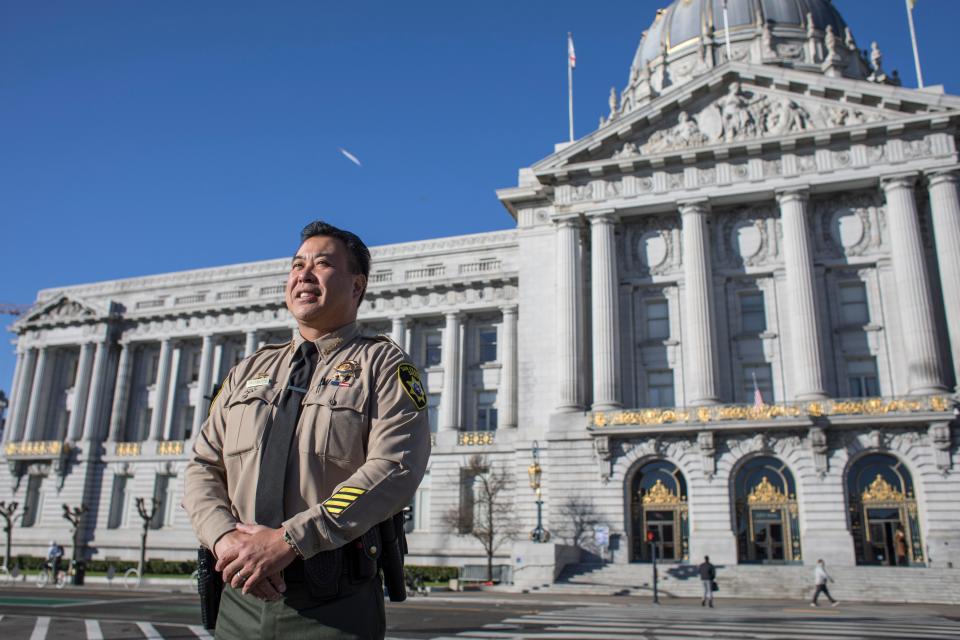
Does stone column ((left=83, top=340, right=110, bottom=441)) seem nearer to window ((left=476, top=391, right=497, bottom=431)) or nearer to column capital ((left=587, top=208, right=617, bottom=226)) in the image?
window ((left=476, top=391, right=497, bottom=431))

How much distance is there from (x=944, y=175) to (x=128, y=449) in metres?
52.5

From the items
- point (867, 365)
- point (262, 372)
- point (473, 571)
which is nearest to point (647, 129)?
point (867, 365)

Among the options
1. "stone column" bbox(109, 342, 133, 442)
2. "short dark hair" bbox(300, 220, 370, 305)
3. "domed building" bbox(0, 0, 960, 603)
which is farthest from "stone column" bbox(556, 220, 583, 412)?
"short dark hair" bbox(300, 220, 370, 305)

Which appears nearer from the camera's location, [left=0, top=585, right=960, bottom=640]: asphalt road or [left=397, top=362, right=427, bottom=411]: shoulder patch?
[left=397, top=362, right=427, bottom=411]: shoulder patch

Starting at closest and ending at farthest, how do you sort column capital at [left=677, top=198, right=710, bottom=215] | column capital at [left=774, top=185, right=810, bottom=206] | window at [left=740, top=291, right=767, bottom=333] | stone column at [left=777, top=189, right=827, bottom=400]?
stone column at [left=777, top=189, right=827, bottom=400]
column capital at [left=774, top=185, right=810, bottom=206]
window at [left=740, top=291, right=767, bottom=333]
column capital at [left=677, top=198, right=710, bottom=215]

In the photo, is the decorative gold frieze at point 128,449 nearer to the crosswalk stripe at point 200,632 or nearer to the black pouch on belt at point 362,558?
the crosswalk stripe at point 200,632

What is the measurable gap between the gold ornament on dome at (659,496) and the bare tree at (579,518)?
2.59 m

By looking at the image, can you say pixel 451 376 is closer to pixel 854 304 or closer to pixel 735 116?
pixel 735 116

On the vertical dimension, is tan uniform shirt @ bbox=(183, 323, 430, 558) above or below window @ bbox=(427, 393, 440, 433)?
below

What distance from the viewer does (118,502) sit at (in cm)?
5716

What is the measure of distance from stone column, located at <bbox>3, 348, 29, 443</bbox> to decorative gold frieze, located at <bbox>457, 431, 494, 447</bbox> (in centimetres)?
3490

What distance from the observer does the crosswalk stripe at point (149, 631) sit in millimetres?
14109

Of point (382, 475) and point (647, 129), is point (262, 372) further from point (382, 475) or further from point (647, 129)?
point (647, 129)

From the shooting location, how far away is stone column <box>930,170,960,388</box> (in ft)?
119
